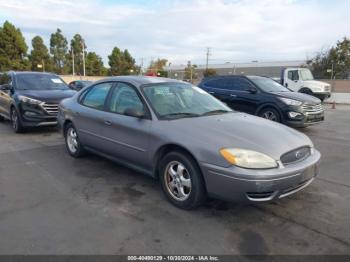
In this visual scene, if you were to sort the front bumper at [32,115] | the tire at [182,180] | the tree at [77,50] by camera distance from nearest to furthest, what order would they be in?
the tire at [182,180] → the front bumper at [32,115] → the tree at [77,50]

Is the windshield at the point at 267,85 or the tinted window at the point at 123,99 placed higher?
the windshield at the point at 267,85

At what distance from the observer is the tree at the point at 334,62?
46303 millimetres

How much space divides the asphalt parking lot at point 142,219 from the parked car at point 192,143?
32 cm

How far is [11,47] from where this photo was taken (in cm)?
4516

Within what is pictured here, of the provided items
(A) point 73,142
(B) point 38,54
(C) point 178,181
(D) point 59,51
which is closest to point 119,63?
(D) point 59,51

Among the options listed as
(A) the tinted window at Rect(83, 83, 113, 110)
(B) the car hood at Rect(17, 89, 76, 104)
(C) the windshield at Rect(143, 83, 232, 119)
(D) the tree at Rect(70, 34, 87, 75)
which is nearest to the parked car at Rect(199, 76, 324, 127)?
(C) the windshield at Rect(143, 83, 232, 119)

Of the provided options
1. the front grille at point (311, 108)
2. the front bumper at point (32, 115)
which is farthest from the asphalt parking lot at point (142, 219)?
the front grille at point (311, 108)

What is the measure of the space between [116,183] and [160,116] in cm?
129

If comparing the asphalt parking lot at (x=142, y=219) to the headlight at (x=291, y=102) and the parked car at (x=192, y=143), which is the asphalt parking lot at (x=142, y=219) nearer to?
the parked car at (x=192, y=143)

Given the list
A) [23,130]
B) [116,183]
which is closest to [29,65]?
[23,130]

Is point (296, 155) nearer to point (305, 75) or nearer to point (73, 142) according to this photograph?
point (73, 142)

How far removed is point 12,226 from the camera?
3.41 m

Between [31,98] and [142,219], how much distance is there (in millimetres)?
5954

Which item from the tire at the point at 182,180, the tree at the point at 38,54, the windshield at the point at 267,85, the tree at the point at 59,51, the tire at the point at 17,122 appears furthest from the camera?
the tree at the point at 59,51
